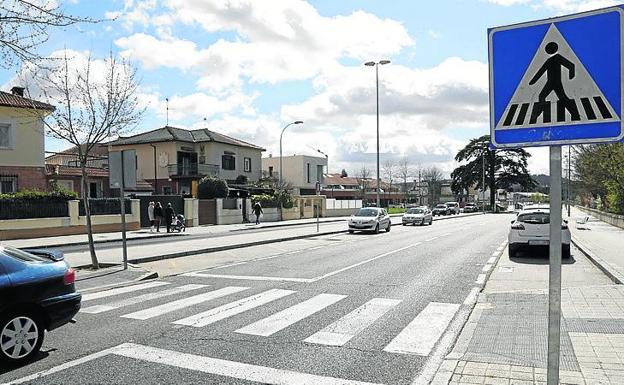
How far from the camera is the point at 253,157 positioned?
61906 millimetres

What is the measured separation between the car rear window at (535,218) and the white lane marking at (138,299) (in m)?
10.5

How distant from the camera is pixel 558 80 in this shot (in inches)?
129

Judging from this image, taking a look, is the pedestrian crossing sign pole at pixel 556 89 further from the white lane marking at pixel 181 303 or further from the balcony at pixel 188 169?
the balcony at pixel 188 169

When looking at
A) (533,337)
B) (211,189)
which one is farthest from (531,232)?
(211,189)

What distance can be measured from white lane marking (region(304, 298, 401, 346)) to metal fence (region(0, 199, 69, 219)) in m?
20.6

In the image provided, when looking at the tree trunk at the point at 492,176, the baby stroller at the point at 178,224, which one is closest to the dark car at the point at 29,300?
the baby stroller at the point at 178,224

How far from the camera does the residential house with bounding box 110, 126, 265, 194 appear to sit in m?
53.2

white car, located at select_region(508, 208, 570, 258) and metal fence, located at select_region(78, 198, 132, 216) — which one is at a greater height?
metal fence, located at select_region(78, 198, 132, 216)

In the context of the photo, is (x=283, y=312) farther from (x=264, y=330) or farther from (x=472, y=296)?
(x=472, y=296)

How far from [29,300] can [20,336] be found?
400 millimetres

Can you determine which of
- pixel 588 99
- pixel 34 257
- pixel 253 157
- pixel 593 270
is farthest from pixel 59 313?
pixel 253 157

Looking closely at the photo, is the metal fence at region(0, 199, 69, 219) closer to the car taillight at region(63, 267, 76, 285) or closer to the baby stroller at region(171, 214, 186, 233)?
the baby stroller at region(171, 214, 186, 233)

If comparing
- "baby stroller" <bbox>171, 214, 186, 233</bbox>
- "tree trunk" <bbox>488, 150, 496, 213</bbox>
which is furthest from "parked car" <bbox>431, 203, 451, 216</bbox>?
"baby stroller" <bbox>171, 214, 186, 233</bbox>

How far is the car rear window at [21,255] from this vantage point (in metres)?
6.22
